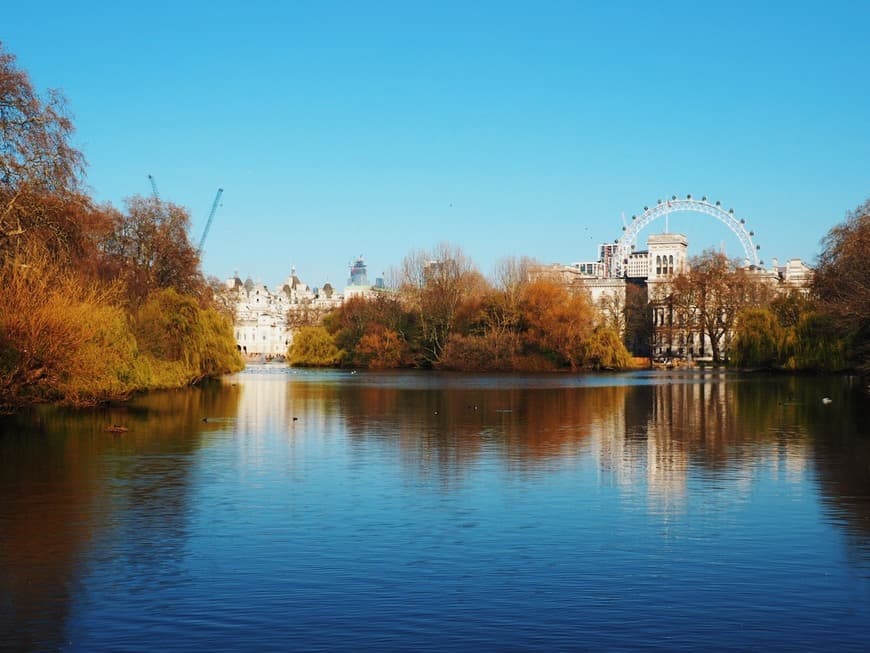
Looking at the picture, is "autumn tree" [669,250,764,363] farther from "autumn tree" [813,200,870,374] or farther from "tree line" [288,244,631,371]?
"autumn tree" [813,200,870,374]

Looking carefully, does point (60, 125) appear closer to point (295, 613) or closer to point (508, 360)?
point (295, 613)

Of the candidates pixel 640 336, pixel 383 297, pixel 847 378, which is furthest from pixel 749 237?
pixel 847 378

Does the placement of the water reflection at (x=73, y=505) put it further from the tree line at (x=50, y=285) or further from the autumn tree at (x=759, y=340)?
the autumn tree at (x=759, y=340)

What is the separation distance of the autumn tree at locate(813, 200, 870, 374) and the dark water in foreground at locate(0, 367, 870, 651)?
14644 millimetres

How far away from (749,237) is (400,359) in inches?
3143

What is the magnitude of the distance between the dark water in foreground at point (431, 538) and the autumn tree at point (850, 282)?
14.6 meters

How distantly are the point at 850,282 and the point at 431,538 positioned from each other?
38694 millimetres

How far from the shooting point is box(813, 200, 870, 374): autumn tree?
146 ft

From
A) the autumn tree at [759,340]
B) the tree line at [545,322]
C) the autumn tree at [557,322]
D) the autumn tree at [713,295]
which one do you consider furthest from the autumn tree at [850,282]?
the autumn tree at [713,295]

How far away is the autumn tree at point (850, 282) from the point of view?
44.6m

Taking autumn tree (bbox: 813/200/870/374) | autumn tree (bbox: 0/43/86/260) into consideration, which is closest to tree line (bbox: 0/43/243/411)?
autumn tree (bbox: 0/43/86/260)

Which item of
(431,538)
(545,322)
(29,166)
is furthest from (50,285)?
(545,322)

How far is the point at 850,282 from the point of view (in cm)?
4878

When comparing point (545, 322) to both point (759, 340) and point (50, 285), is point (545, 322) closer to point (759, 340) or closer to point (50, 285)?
point (759, 340)
